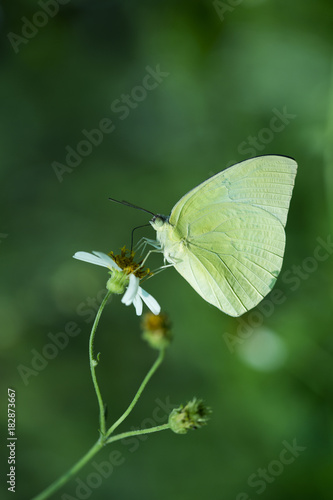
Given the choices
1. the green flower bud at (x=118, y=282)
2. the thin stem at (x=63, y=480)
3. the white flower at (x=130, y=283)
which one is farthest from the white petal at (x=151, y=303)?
the thin stem at (x=63, y=480)

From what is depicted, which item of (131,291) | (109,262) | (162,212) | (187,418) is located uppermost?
(109,262)

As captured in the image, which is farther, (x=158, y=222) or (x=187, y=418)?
(x=158, y=222)

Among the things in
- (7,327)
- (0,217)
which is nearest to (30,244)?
(0,217)

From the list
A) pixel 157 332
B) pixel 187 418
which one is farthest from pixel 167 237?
pixel 187 418

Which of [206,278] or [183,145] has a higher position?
[183,145]

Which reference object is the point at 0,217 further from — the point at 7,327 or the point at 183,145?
the point at 183,145

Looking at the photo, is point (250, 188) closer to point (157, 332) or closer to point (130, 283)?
point (130, 283)

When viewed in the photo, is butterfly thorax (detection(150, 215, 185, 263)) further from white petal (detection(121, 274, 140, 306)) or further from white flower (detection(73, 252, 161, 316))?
white petal (detection(121, 274, 140, 306))
